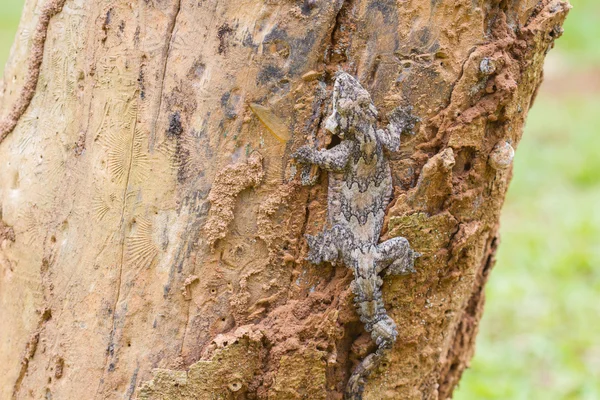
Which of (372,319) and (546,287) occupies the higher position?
(546,287)

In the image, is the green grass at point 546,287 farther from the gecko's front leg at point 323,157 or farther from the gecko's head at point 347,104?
the gecko's head at point 347,104

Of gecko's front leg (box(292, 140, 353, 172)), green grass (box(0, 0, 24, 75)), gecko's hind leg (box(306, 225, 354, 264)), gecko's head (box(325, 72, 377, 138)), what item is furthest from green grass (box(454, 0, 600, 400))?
green grass (box(0, 0, 24, 75))

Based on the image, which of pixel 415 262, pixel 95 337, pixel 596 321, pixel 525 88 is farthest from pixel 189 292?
pixel 596 321

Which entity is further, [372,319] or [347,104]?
[372,319]

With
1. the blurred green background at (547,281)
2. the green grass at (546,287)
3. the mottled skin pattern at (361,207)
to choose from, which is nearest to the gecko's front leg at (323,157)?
the mottled skin pattern at (361,207)

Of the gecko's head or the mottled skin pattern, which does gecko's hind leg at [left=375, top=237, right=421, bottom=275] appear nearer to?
the mottled skin pattern

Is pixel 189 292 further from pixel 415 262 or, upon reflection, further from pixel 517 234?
pixel 517 234

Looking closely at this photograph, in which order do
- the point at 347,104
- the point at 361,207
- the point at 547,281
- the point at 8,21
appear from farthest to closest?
the point at 8,21
the point at 547,281
the point at 361,207
the point at 347,104

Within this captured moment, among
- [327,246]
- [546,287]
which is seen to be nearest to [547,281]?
[546,287]

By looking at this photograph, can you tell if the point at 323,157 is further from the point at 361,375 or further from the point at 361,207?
the point at 361,375
